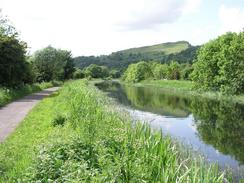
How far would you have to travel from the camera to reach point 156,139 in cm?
1073

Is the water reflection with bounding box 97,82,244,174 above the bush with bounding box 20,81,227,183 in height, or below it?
below

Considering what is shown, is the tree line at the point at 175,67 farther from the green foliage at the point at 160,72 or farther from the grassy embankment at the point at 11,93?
the green foliage at the point at 160,72

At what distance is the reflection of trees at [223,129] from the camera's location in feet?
61.7

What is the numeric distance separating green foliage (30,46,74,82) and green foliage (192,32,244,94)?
3004 centimetres

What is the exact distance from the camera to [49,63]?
78000 millimetres

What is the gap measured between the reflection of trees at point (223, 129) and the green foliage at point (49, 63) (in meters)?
47.1

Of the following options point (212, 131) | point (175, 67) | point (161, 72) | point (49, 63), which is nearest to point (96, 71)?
point (161, 72)

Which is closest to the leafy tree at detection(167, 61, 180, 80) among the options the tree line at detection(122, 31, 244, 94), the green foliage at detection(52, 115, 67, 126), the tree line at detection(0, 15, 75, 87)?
the tree line at detection(0, 15, 75, 87)

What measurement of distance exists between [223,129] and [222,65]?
31.0 meters

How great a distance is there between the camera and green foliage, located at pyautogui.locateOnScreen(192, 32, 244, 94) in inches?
1975

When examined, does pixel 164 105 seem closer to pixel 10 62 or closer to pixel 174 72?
pixel 10 62

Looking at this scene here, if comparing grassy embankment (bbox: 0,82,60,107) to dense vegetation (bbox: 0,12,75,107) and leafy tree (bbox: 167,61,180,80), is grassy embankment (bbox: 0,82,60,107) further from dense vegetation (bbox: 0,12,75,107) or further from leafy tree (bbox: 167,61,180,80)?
leafy tree (bbox: 167,61,180,80)

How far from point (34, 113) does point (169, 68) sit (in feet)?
284

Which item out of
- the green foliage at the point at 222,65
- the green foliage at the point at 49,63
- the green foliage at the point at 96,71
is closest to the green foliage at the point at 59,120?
the green foliage at the point at 222,65
